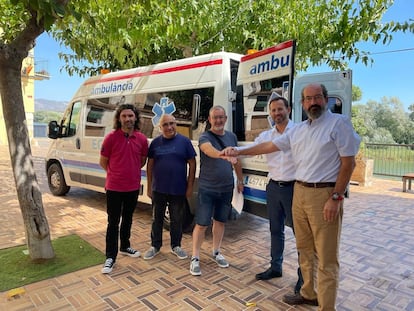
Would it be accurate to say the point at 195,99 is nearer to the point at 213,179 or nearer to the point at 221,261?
the point at 213,179

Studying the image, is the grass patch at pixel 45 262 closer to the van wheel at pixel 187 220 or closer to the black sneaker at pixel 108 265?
the black sneaker at pixel 108 265

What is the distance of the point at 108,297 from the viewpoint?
311 centimetres

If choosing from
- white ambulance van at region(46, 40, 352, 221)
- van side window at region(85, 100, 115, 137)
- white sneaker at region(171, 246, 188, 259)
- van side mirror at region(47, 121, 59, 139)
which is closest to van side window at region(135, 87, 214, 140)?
white ambulance van at region(46, 40, 352, 221)

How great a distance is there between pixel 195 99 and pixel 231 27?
9.46 feet

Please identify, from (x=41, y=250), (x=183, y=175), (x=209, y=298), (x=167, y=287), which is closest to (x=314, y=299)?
(x=209, y=298)

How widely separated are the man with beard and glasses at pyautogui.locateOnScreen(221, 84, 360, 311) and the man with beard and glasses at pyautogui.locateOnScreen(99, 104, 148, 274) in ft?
5.83

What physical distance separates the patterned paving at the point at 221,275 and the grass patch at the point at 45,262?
14 centimetres

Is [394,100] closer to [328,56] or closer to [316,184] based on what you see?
[328,56]

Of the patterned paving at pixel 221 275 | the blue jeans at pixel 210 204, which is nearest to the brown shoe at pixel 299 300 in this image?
the patterned paving at pixel 221 275

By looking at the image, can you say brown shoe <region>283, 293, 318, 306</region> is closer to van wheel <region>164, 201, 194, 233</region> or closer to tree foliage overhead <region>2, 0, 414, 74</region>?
van wheel <region>164, 201, 194, 233</region>

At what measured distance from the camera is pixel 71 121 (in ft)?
21.5

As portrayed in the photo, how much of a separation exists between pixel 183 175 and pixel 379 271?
8.06 ft

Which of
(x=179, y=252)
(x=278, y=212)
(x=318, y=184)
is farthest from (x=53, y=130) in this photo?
(x=318, y=184)

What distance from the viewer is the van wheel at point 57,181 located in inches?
278
